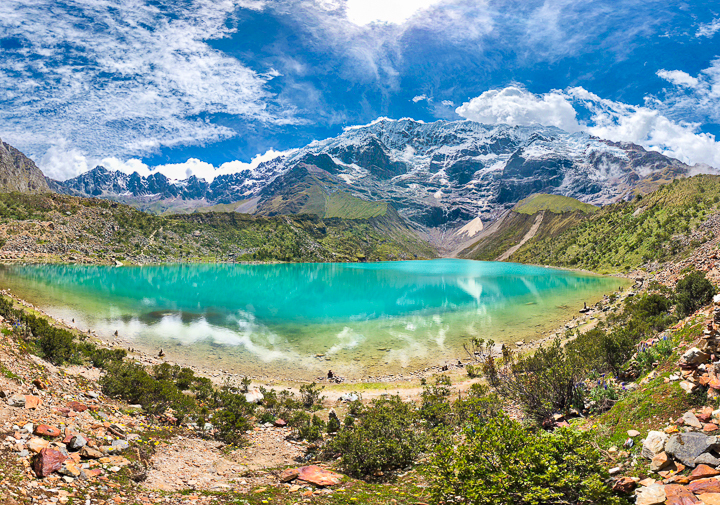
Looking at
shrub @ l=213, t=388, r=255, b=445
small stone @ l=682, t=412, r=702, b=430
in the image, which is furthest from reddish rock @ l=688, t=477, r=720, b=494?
shrub @ l=213, t=388, r=255, b=445

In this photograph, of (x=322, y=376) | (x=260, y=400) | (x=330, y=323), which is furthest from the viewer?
(x=330, y=323)

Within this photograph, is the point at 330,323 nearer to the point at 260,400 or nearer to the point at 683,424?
the point at 260,400

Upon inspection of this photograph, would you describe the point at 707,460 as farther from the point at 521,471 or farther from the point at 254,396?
the point at 254,396

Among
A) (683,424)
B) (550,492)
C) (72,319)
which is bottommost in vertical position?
(72,319)

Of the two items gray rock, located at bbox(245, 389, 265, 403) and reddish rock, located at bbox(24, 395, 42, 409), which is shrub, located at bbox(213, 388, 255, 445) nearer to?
gray rock, located at bbox(245, 389, 265, 403)

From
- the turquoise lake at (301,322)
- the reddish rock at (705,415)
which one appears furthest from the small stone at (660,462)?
the turquoise lake at (301,322)

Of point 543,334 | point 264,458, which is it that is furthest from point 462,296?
point 264,458

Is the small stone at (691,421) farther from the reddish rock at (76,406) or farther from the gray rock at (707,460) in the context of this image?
the reddish rock at (76,406)
